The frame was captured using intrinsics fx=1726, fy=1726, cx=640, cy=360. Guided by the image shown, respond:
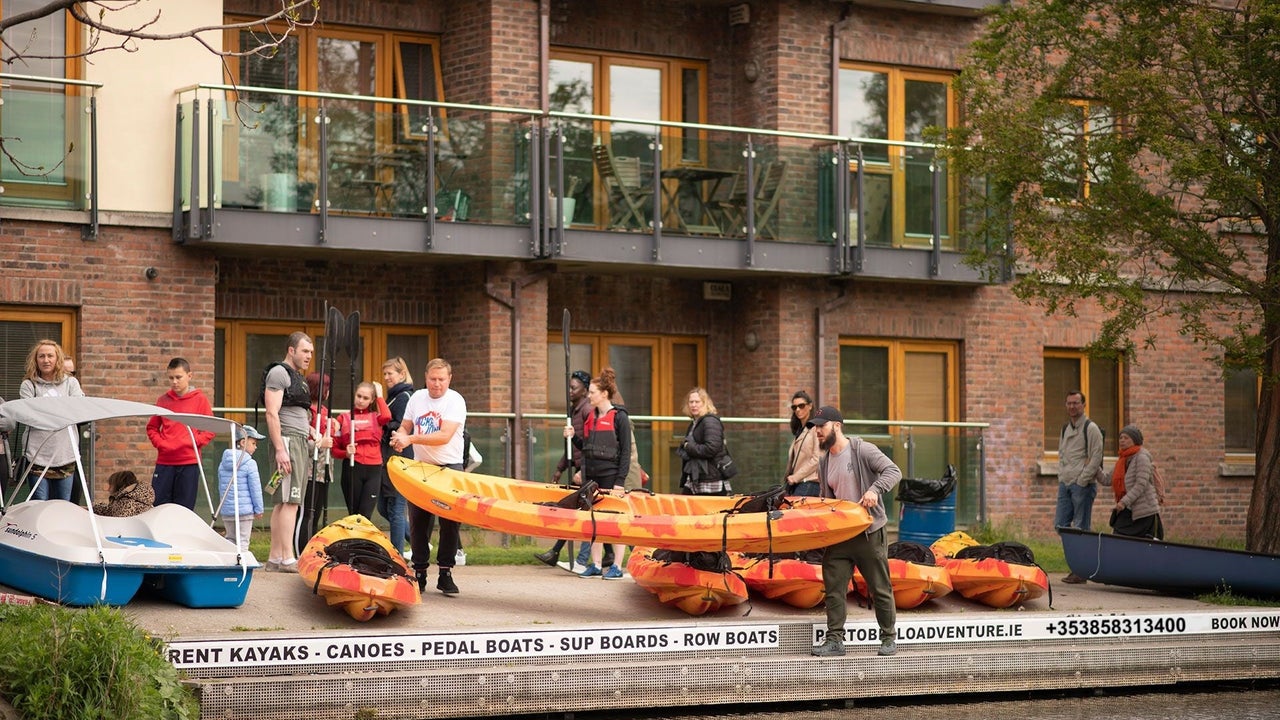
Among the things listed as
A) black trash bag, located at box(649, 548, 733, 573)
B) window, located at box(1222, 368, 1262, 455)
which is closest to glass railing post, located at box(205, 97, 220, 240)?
black trash bag, located at box(649, 548, 733, 573)

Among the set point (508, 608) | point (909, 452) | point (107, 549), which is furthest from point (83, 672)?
point (909, 452)

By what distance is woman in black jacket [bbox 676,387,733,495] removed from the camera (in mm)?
15180

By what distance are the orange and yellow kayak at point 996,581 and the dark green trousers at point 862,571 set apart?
6.47 ft

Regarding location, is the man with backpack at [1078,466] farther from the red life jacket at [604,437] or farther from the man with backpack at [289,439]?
the man with backpack at [289,439]

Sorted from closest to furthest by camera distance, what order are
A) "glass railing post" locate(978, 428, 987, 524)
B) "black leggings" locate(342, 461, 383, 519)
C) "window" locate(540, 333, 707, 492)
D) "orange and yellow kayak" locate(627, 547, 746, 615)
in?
"orange and yellow kayak" locate(627, 547, 746, 615)
"black leggings" locate(342, 461, 383, 519)
"window" locate(540, 333, 707, 492)
"glass railing post" locate(978, 428, 987, 524)

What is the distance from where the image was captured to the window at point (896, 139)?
21391 millimetres

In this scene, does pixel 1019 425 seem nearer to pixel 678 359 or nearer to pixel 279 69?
pixel 678 359

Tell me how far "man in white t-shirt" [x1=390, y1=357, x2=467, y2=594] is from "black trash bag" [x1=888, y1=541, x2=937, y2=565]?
12.1 ft

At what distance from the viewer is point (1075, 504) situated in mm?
17750

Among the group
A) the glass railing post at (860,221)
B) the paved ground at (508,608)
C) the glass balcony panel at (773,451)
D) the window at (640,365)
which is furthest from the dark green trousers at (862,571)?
the glass railing post at (860,221)

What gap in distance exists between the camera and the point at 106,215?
17.7 m

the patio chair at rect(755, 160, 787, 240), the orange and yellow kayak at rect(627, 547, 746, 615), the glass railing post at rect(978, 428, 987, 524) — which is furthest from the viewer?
the glass railing post at rect(978, 428, 987, 524)

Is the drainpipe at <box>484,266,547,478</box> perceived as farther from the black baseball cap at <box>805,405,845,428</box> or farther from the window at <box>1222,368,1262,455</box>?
the window at <box>1222,368,1262,455</box>

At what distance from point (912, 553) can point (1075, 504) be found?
399 centimetres
